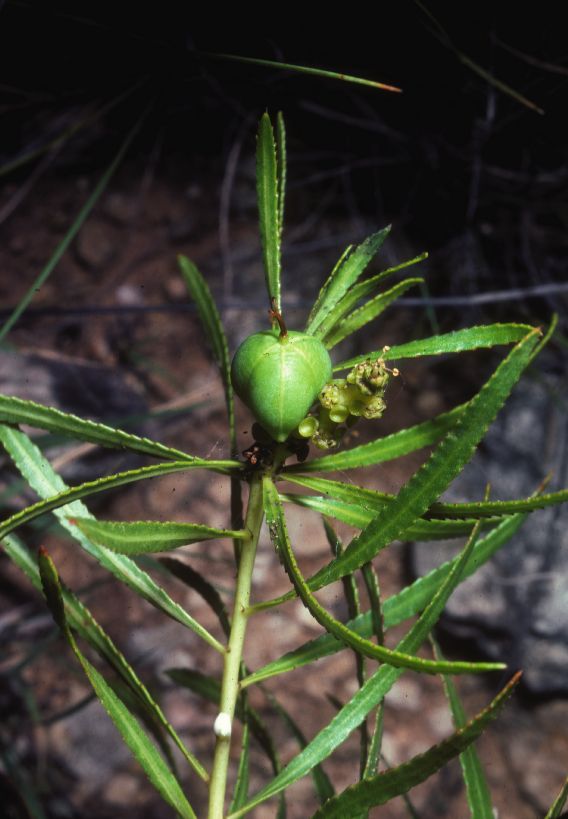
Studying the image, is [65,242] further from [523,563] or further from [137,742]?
[523,563]

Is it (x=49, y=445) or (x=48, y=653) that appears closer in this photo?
(x=49, y=445)

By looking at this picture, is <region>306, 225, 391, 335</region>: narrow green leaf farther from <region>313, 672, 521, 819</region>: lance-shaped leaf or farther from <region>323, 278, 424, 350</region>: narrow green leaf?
<region>313, 672, 521, 819</region>: lance-shaped leaf

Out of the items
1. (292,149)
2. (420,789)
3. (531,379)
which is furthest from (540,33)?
(420,789)

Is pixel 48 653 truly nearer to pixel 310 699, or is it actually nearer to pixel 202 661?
pixel 202 661

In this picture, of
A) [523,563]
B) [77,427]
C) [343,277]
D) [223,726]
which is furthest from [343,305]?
[523,563]

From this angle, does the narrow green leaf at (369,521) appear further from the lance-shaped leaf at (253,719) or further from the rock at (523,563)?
the rock at (523,563)

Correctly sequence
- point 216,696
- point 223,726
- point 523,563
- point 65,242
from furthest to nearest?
point 523,563
point 65,242
point 216,696
point 223,726

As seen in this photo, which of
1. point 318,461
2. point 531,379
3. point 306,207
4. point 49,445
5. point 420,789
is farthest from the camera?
point 306,207
